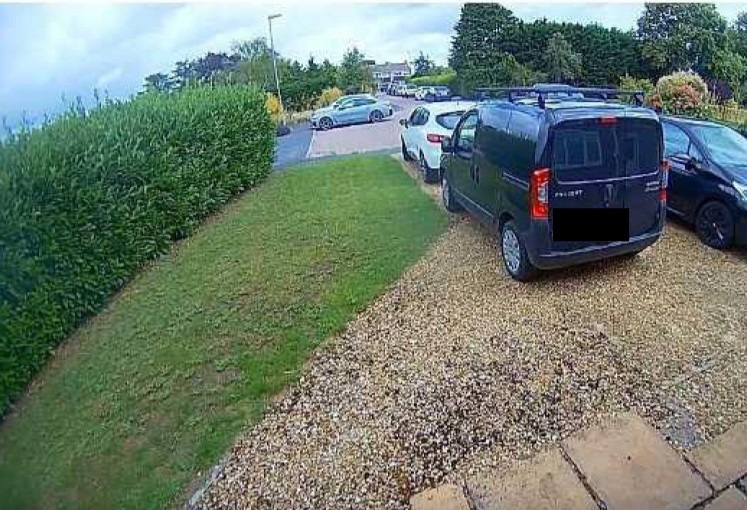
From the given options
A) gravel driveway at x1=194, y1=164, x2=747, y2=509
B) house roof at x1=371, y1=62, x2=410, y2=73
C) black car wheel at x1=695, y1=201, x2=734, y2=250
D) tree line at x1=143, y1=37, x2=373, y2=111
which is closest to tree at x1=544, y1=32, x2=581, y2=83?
tree line at x1=143, y1=37, x2=373, y2=111

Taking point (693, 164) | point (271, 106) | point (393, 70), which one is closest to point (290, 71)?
point (271, 106)

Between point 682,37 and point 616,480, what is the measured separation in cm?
3250

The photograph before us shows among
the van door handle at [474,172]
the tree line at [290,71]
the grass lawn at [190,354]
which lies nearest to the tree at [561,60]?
the tree line at [290,71]

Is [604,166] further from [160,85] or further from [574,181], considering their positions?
[160,85]

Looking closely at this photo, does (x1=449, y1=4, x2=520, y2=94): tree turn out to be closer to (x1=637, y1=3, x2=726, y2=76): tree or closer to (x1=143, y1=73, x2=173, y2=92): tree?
(x1=637, y1=3, x2=726, y2=76): tree

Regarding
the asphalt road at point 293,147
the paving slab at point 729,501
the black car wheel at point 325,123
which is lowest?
the paving slab at point 729,501

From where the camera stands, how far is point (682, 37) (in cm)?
2853

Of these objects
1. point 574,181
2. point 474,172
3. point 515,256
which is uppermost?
point 574,181

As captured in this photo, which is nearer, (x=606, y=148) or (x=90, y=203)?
(x=606, y=148)

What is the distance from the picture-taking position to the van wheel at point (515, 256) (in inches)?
194

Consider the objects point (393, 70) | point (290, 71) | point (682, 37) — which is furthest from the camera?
point (393, 70)

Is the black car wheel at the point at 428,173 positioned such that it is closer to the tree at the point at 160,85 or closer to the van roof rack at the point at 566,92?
the van roof rack at the point at 566,92

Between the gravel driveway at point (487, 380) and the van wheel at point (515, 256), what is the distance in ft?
0.46

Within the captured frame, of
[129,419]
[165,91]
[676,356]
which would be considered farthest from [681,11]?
[129,419]
